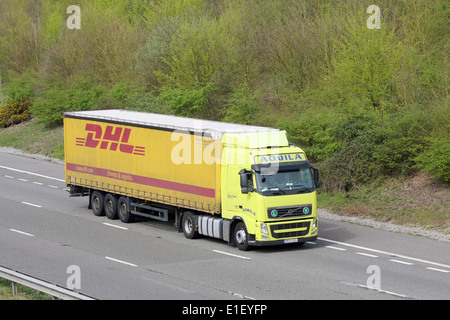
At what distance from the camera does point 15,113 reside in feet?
160

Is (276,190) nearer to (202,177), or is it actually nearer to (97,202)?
(202,177)

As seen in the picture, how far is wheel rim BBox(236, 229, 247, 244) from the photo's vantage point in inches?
768

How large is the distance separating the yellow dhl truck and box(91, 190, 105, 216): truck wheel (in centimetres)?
4

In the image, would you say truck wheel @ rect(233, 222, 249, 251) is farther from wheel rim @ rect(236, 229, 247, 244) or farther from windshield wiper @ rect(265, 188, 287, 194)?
windshield wiper @ rect(265, 188, 287, 194)

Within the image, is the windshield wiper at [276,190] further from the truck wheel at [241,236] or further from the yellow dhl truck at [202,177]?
the truck wheel at [241,236]

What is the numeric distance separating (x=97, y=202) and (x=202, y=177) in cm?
606

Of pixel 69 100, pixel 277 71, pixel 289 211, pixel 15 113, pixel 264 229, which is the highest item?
pixel 277 71

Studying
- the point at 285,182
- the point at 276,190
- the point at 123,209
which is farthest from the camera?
the point at 123,209

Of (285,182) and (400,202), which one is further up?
(285,182)

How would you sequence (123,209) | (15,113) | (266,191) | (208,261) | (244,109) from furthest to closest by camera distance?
1. (15,113)
2. (244,109)
3. (123,209)
4. (266,191)
5. (208,261)

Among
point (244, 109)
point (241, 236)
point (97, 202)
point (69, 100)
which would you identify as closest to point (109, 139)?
point (97, 202)

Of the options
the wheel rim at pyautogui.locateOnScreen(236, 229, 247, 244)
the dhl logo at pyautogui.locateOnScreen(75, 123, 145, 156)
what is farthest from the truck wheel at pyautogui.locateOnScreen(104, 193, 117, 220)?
the wheel rim at pyautogui.locateOnScreen(236, 229, 247, 244)
